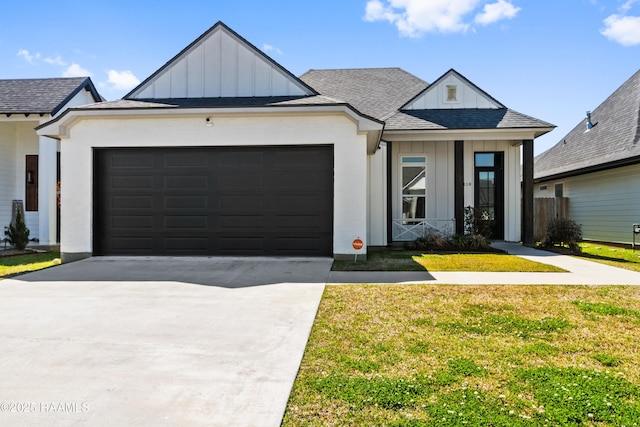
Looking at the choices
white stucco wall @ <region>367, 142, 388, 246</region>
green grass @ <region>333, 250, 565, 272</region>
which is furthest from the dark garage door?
white stucco wall @ <region>367, 142, 388, 246</region>

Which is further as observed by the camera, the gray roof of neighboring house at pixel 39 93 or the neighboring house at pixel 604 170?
the neighboring house at pixel 604 170

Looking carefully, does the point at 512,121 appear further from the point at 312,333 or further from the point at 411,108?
the point at 312,333

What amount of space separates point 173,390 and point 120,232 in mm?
7645

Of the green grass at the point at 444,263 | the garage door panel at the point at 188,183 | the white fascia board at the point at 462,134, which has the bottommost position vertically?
the green grass at the point at 444,263

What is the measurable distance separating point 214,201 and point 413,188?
22.7 feet

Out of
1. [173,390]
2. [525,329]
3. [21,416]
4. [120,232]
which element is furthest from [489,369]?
[120,232]

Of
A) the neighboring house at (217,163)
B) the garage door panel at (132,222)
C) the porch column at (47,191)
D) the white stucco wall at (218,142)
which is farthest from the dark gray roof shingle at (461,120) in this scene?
the porch column at (47,191)

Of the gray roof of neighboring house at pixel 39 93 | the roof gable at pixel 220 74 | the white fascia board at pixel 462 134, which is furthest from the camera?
the gray roof of neighboring house at pixel 39 93

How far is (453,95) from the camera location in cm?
1345

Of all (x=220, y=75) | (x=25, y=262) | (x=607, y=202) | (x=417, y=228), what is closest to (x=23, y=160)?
(x=25, y=262)

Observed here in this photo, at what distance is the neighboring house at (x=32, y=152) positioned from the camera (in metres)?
12.4

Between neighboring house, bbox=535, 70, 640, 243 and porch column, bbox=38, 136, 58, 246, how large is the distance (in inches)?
726

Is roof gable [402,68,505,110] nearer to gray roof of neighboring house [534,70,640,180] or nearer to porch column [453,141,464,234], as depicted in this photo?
porch column [453,141,464,234]

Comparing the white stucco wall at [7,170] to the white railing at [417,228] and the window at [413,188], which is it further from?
the window at [413,188]
